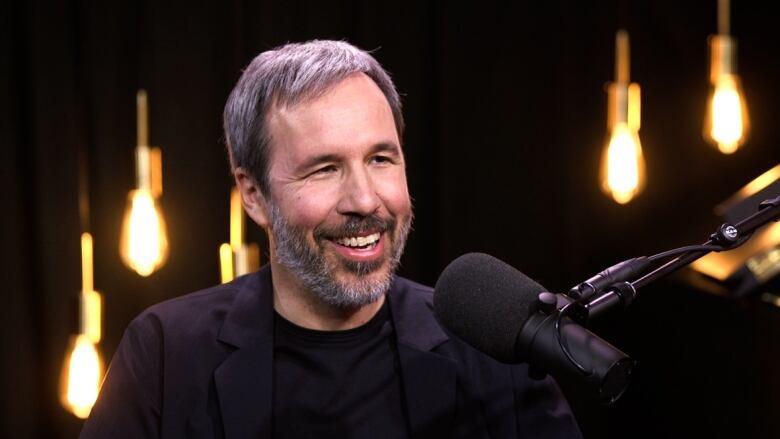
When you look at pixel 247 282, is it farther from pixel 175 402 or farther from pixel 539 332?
pixel 539 332

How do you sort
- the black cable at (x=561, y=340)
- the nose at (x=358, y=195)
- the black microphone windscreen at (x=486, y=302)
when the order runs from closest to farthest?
1. the black cable at (x=561, y=340)
2. the black microphone windscreen at (x=486, y=302)
3. the nose at (x=358, y=195)

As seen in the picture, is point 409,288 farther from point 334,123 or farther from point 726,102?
point 726,102

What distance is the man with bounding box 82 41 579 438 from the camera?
1.74 meters

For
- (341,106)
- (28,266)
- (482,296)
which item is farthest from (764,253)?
(28,266)

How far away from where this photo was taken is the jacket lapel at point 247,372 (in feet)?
5.76

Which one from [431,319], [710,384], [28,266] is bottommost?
[710,384]

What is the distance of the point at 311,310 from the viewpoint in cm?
184

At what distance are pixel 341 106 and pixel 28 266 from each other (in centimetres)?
221

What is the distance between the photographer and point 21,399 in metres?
3.50

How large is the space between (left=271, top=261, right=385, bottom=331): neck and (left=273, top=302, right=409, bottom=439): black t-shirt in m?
0.01

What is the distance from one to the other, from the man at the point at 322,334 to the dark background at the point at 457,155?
1648 mm

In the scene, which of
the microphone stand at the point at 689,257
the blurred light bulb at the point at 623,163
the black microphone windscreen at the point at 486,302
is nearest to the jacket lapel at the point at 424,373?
the black microphone windscreen at the point at 486,302

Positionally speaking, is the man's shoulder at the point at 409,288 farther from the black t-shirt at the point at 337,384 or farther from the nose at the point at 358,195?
the nose at the point at 358,195

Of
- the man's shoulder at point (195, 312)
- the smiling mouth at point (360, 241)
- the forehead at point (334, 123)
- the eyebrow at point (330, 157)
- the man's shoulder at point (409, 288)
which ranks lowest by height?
the man's shoulder at point (195, 312)
